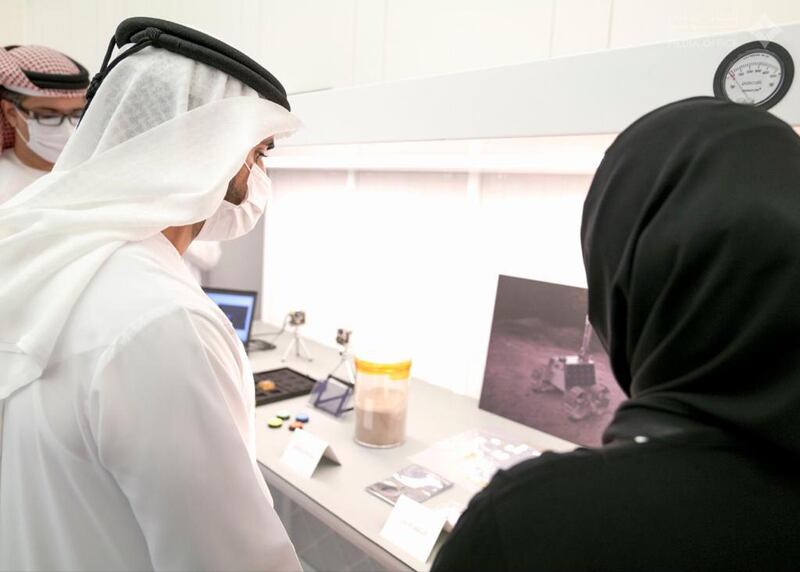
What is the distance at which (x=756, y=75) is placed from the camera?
64 cm

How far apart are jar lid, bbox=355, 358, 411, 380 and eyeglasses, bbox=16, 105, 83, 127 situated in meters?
1.11

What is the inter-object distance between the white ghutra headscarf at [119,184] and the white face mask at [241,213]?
123 mm

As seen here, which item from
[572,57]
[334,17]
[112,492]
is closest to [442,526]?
[112,492]

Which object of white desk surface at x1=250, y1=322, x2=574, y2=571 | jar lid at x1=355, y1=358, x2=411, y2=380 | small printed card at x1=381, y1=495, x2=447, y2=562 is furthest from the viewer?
jar lid at x1=355, y1=358, x2=411, y2=380

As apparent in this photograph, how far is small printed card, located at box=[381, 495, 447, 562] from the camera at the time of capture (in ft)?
3.01

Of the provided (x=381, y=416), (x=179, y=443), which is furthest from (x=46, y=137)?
(x=179, y=443)

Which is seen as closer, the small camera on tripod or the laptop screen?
the small camera on tripod

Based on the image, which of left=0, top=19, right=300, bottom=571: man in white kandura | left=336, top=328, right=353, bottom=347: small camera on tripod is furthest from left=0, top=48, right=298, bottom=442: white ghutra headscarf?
left=336, top=328, right=353, bottom=347: small camera on tripod

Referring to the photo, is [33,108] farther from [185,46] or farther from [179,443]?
[179,443]

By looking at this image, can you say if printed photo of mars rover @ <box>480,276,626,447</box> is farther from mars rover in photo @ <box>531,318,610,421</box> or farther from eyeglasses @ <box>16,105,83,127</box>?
eyeglasses @ <box>16,105,83,127</box>

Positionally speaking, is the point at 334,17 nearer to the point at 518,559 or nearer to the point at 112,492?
the point at 112,492

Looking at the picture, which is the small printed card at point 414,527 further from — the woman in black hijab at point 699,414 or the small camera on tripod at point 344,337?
the small camera on tripod at point 344,337

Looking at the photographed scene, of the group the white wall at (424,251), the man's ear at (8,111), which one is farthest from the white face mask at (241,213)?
the man's ear at (8,111)

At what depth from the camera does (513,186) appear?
149 centimetres
